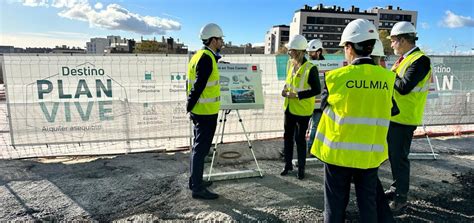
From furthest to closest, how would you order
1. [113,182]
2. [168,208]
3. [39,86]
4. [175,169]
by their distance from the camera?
[39,86], [175,169], [113,182], [168,208]

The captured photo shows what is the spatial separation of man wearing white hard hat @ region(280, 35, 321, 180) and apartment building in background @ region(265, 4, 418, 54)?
95851 mm

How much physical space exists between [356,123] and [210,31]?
86.5 inches

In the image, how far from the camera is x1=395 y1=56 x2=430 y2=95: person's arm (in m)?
3.53

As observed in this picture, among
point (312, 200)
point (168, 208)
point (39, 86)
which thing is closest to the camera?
point (168, 208)

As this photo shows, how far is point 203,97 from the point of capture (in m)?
3.85


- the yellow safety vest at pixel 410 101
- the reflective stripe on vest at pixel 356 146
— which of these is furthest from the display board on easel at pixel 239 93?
the reflective stripe on vest at pixel 356 146

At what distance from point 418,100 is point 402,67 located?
44 cm

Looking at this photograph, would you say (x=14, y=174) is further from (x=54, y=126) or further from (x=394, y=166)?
(x=394, y=166)

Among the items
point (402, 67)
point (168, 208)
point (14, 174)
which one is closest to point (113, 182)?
point (168, 208)

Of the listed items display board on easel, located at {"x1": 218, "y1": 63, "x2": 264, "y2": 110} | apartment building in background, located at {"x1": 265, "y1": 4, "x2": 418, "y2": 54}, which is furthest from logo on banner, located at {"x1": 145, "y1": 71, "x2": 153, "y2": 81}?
apartment building in background, located at {"x1": 265, "y1": 4, "x2": 418, "y2": 54}

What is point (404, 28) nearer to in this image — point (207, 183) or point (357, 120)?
point (357, 120)

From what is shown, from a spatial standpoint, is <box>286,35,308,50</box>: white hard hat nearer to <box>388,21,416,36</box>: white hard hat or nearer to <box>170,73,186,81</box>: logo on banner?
<box>388,21,416,36</box>: white hard hat

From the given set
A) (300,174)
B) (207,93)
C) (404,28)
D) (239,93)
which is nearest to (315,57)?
(239,93)

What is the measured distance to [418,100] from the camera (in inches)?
148
